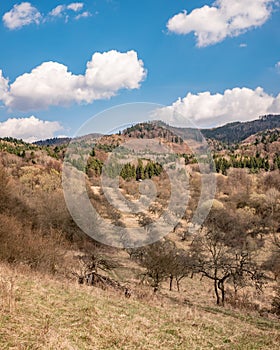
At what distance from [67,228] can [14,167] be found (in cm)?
6762

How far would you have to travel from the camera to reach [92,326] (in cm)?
808

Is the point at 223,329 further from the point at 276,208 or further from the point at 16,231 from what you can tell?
the point at 276,208

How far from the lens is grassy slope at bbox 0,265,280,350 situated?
712cm

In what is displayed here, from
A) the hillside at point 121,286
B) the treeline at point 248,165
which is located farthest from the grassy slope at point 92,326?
the treeline at point 248,165

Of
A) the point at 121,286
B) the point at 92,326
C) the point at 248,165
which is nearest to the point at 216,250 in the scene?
the point at 121,286

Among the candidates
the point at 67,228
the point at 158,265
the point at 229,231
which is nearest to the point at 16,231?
the point at 158,265

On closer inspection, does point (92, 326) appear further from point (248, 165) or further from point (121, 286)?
point (248, 165)

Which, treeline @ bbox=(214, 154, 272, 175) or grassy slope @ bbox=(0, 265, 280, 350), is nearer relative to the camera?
grassy slope @ bbox=(0, 265, 280, 350)

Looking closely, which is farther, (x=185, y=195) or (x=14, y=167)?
(x=14, y=167)

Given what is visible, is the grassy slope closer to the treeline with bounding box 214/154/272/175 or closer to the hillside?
the hillside

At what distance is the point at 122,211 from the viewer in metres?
57.2

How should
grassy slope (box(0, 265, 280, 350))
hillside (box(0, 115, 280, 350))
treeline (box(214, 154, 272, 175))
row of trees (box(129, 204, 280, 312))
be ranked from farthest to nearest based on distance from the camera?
1. treeline (box(214, 154, 272, 175))
2. row of trees (box(129, 204, 280, 312))
3. hillside (box(0, 115, 280, 350))
4. grassy slope (box(0, 265, 280, 350))

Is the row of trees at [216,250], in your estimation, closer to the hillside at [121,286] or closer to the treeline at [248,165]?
the hillside at [121,286]

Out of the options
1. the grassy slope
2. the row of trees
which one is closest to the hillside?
the grassy slope
